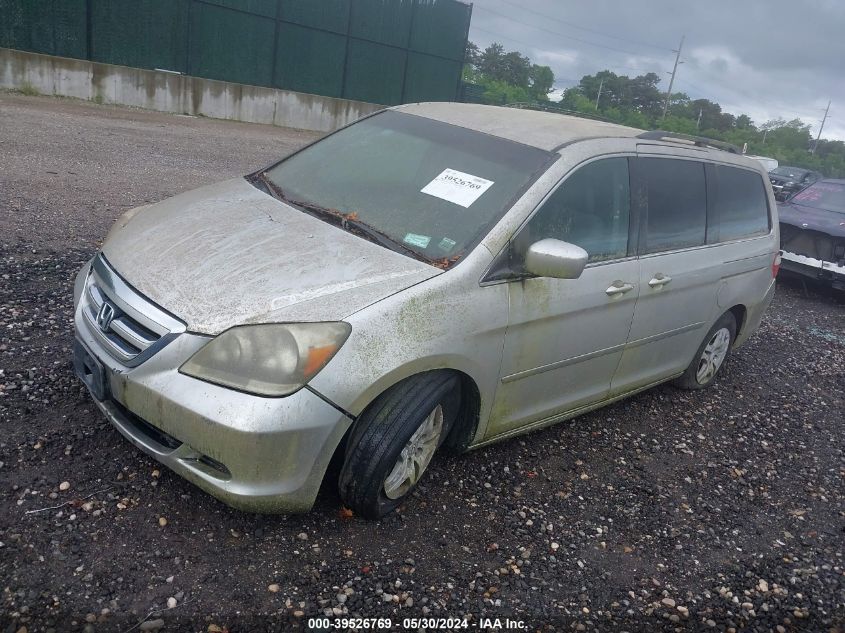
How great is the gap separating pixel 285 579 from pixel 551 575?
1132mm

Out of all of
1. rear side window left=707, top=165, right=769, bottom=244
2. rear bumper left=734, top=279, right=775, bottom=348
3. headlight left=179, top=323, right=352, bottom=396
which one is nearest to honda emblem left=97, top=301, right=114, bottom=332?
headlight left=179, top=323, right=352, bottom=396

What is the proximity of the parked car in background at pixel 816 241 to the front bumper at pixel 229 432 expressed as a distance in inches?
324

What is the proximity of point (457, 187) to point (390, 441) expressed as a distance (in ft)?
4.48

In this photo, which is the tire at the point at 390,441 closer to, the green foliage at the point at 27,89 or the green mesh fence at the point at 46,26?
the green foliage at the point at 27,89

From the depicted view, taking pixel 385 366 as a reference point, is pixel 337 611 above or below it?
below

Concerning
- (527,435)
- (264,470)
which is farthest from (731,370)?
(264,470)

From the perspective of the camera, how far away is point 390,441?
293 centimetres

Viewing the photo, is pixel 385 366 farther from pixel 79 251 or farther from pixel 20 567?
pixel 79 251

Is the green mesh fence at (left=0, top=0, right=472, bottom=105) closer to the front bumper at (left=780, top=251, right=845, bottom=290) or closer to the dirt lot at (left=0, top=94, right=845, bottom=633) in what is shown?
the dirt lot at (left=0, top=94, right=845, bottom=633)

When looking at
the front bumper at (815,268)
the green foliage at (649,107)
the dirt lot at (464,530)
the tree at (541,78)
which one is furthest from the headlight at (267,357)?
the tree at (541,78)

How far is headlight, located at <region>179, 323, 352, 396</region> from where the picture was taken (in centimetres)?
266

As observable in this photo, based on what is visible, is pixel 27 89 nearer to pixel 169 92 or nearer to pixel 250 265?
pixel 169 92

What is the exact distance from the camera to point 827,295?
9789 mm

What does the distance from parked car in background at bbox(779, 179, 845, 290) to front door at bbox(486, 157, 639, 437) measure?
628cm
